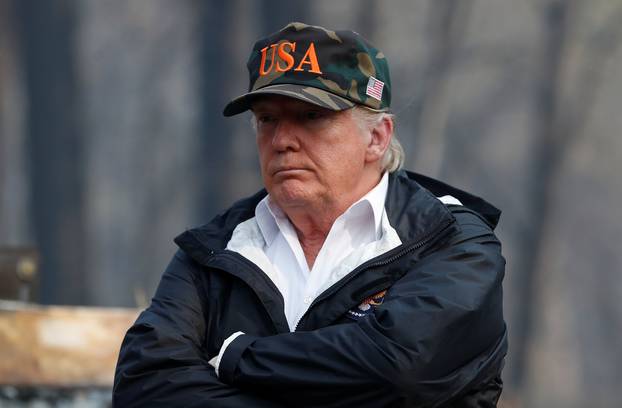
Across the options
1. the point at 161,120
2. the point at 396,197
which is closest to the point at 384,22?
the point at 161,120

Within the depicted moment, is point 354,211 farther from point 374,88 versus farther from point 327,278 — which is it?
point 374,88

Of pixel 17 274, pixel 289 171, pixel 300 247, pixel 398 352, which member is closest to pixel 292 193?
pixel 289 171

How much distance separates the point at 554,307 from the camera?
1325 centimetres

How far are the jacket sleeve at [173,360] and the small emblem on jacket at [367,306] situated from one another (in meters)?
0.32

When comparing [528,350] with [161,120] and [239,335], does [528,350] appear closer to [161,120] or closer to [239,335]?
[161,120]

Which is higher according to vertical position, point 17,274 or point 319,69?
point 319,69

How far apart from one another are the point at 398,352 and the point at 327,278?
0.37 metres

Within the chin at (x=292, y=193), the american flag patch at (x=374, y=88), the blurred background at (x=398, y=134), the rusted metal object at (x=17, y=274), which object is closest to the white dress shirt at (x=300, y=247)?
the chin at (x=292, y=193)

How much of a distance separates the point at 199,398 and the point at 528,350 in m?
10.7

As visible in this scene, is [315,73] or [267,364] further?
[315,73]

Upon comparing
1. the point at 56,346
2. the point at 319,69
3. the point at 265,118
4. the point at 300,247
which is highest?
the point at 319,69

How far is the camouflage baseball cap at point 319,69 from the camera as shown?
322 cm

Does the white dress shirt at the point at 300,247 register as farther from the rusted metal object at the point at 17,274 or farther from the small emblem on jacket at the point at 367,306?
the rusted metal object at the point at 17,274

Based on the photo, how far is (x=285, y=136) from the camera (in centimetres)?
324
